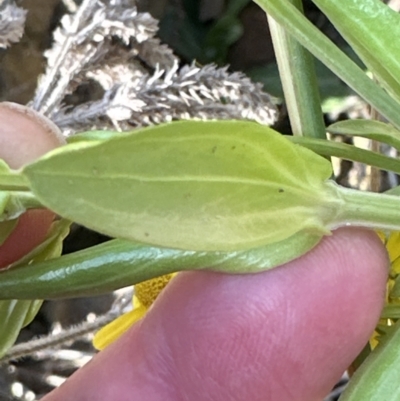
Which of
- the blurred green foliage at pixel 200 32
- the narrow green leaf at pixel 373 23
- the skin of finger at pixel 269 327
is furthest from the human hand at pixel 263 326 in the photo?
the blurred green foliage at pixel 200 32

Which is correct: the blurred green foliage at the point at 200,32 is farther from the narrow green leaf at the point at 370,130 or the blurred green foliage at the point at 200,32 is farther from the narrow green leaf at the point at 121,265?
the narrow green leaf at the point at 121,265

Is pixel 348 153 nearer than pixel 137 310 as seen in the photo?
Yes

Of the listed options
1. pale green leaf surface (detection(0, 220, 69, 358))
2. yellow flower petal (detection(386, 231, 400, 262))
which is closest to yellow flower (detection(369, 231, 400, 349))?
yellow flower petal (detection(386, 231, 400, 262))

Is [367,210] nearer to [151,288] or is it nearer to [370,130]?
[370,130]

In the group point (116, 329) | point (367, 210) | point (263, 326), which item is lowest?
point (116, 329)

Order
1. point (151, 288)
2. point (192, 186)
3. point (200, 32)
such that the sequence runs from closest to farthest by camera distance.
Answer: point (192, 186), point (151, 288), point (200, 32)

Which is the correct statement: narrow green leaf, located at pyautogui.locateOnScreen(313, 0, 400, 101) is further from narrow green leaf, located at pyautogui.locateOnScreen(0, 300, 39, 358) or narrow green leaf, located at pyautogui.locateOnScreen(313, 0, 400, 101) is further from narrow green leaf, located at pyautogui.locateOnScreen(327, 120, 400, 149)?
narrow green leaf, located at pyautogui.locateOnScreen(0, 300, 39, 358)

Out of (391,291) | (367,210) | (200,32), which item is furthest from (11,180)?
(200,32)
